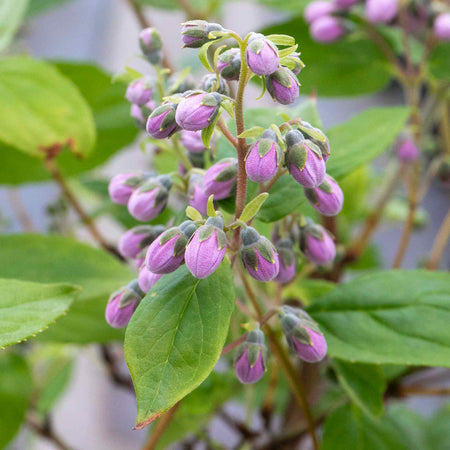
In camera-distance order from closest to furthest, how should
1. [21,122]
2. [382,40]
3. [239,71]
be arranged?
[239,71]
[21,122]
[382,40]

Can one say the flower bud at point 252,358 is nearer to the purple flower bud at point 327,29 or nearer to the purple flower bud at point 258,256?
the purple flower bud at point 258,256

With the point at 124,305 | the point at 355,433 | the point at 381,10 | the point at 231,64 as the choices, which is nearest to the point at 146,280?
the point at 124,305

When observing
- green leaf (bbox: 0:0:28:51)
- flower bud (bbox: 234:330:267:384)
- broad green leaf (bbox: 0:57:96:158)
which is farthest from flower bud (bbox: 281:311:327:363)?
green leaf (bbox: 0:0:28:51)

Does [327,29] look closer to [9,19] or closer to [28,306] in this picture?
[9,19]

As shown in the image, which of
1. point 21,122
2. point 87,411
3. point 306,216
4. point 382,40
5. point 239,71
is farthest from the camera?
point 87,411

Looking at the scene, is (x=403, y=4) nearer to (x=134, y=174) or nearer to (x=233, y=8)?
(x=134, y=174)

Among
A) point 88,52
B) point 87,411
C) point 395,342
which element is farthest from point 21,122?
point 88,52
